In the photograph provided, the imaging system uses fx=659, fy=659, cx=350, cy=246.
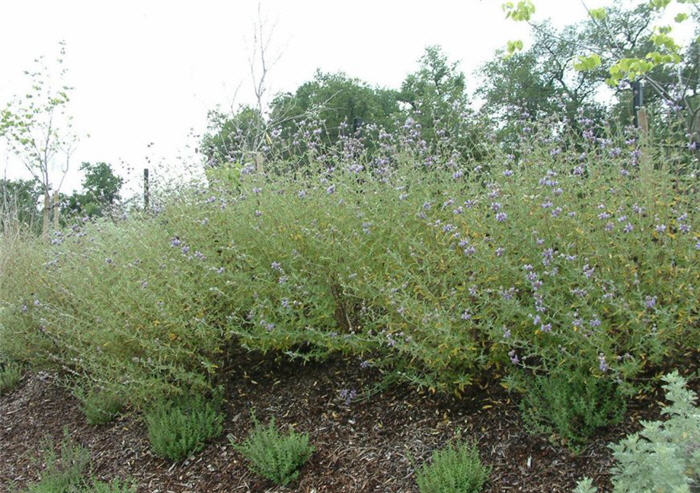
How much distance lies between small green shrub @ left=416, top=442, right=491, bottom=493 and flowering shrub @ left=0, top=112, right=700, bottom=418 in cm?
44

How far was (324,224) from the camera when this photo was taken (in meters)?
4.39

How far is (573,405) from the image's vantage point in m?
3.30

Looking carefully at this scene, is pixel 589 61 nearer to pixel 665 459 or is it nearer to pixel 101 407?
pixel 665 459

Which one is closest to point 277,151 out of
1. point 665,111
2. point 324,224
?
point 324,224

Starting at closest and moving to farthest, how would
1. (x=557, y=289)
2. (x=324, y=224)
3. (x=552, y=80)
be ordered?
(x=557, y=289)
(x=324, y=224)
(x=552, y=80)

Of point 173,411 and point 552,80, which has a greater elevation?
point 552,80

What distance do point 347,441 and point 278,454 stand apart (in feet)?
1.44

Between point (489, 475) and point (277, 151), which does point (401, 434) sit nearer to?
point (489, 475)

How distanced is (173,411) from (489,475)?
2216 mm

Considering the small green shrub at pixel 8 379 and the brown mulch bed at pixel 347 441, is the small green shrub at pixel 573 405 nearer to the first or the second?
the brown mulch bed at pixel 347 441

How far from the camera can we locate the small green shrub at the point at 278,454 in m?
3.65

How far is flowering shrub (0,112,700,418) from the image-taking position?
332 cm

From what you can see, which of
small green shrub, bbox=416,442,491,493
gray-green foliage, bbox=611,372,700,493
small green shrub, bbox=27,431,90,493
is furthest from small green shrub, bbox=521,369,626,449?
small green shrub, bbox=27,431,90,493

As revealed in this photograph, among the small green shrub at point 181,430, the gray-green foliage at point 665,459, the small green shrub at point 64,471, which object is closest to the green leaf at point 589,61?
the gray-green foliage at point 665,459
